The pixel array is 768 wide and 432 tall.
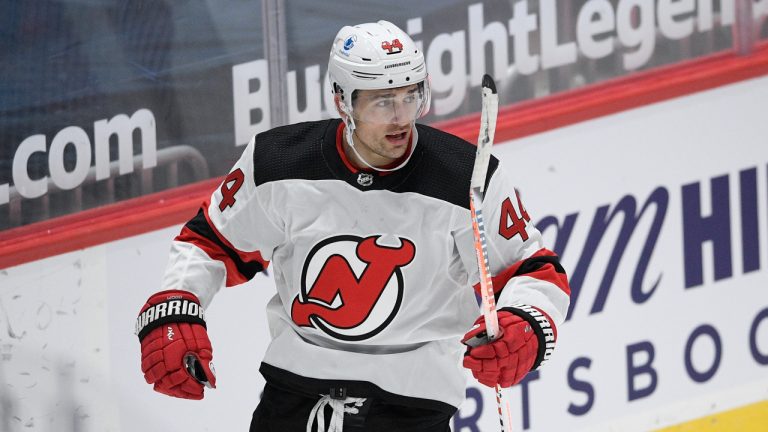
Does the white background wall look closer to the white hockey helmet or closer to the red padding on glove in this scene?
the white hockey helmet

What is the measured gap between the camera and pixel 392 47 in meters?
2.57

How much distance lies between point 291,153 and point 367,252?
8.1 inches

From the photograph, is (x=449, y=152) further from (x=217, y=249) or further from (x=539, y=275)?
(x=217, y=249)

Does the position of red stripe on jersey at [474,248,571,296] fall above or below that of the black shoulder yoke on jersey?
below

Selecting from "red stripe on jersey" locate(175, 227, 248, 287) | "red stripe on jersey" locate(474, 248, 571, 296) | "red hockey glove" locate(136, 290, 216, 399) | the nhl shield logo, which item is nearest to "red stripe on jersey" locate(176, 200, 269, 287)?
"red stripe on jersey" locate(175, 227, 248, 287)

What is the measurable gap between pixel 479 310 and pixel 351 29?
0.53 meters

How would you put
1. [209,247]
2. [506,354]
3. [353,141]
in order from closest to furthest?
[506,354]
[353,141]
[209,247]

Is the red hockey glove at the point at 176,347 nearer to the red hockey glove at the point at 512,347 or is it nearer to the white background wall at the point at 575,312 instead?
the red hockey glove at the point at 512,347

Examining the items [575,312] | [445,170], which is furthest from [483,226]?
[575,312]

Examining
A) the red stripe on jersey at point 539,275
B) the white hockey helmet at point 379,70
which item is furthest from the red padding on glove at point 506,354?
the white hockey helmet at point 379,70

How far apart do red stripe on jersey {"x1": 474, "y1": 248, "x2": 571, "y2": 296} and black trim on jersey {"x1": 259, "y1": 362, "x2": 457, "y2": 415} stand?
22 centimetres

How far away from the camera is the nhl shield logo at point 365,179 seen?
2.62 metres

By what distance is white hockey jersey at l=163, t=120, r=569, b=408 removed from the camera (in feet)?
8.65

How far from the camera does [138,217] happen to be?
10.7 ft
